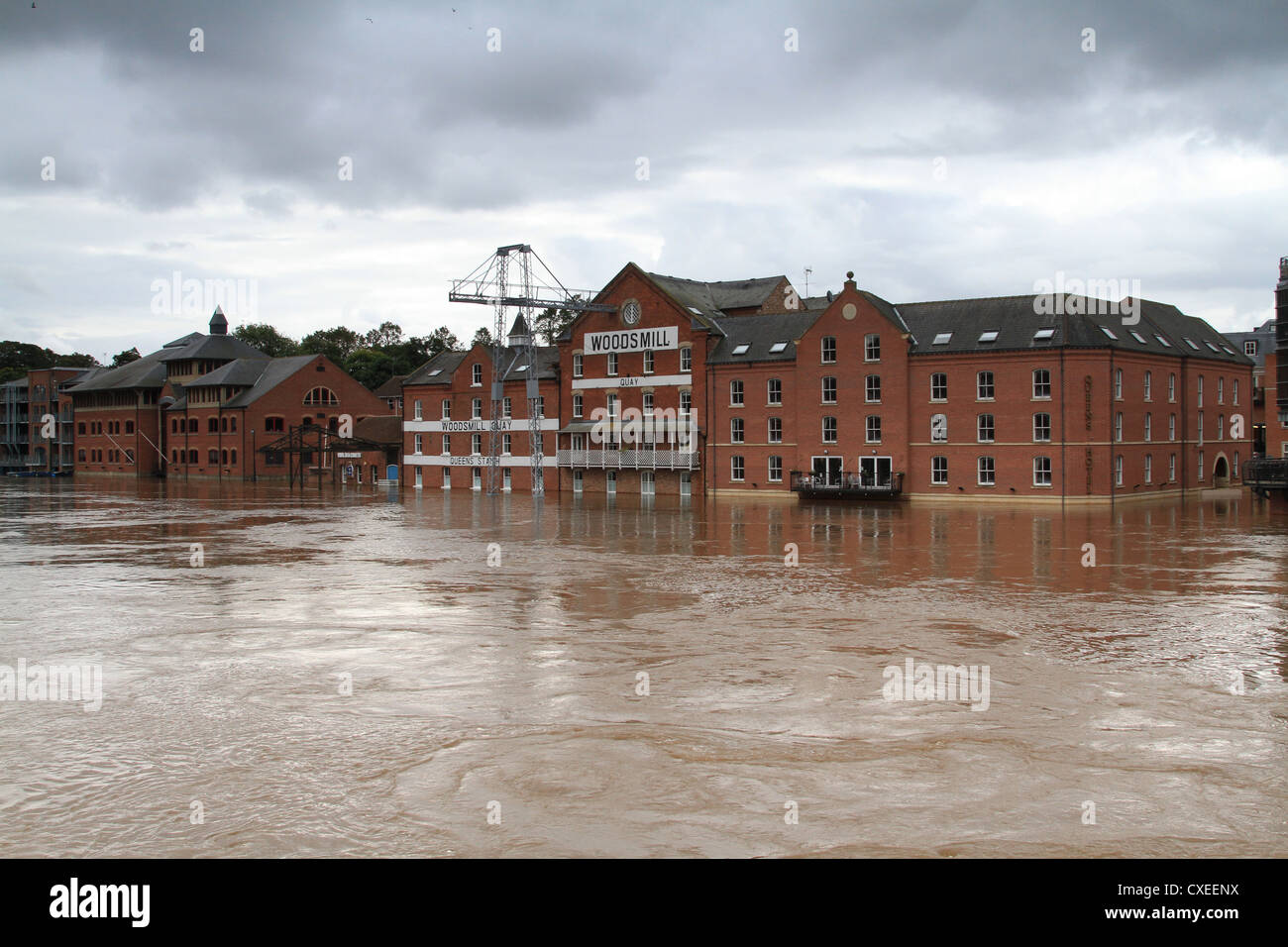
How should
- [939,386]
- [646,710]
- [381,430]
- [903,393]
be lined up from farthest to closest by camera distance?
[381,430]
[903,393]
[939,386]
[646,710]

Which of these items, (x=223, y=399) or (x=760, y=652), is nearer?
(x=760, y=652)

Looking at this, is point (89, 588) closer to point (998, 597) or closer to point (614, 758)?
point (614, 758)

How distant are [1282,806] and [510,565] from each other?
64.6 ft

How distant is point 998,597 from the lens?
2109 cm

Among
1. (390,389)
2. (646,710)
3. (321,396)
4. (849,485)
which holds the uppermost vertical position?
(390,389)

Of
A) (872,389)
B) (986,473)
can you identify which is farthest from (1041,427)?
(872,389)

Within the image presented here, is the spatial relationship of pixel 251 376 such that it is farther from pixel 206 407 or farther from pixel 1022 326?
pixel 1022 326

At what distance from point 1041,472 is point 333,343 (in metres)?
103

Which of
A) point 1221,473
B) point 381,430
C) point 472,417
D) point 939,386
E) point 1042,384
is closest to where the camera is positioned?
point 1042,384

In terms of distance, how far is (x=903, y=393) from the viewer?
52500 mm

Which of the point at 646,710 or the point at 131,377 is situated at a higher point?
the point at 131,377

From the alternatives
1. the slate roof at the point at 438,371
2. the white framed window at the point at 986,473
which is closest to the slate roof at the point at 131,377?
the slate roof at the point at 438,371
